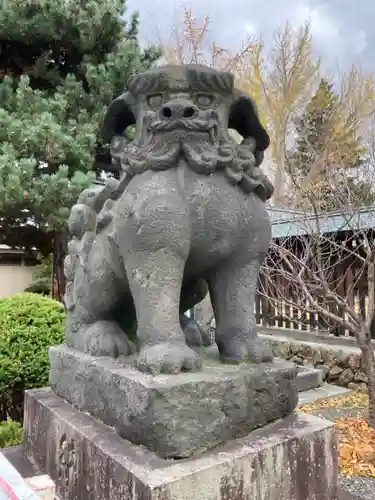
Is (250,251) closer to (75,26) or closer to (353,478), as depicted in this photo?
(353,478)

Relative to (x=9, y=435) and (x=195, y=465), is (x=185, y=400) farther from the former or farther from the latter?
(x=9, y=435)

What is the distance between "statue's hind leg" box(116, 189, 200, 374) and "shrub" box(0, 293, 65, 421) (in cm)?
236

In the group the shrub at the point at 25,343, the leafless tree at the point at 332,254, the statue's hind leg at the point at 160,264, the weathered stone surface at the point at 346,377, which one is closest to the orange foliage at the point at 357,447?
the leafless tree at the point at 332,254

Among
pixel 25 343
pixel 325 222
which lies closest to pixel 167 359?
pixel 25 343

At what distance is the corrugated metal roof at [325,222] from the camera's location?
4.20 m

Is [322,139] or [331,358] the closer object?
[331,358]

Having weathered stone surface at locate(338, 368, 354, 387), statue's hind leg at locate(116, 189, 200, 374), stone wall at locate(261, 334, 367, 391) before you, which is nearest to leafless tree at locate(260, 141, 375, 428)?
stone wall at locate(261, 334, 367, 391)

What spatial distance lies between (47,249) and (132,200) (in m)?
5.67

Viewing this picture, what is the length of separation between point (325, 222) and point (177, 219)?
422 centimetres

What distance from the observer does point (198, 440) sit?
1132mm

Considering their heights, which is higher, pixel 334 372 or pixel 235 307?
pixel 235 307

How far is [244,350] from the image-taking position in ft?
4.61

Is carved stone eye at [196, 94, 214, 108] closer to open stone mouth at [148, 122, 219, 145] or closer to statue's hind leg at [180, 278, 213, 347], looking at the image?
open stone mouth at [148, 122, 219, 145]

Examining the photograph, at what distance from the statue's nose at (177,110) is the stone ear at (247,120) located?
0.23 metres
